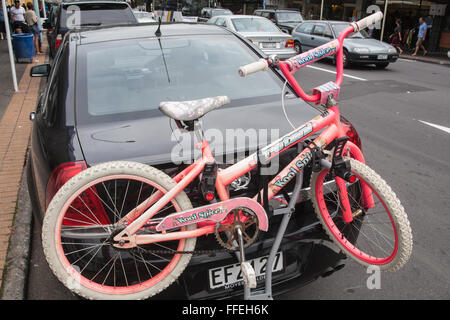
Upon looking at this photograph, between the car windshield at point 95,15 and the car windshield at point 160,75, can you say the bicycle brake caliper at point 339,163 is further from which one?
the car windshield at point 95,15

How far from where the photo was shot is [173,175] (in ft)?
6.97

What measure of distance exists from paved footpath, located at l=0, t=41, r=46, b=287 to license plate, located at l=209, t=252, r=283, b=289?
5.54 ft

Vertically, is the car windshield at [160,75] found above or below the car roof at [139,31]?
below

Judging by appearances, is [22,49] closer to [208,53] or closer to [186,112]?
[208,53]

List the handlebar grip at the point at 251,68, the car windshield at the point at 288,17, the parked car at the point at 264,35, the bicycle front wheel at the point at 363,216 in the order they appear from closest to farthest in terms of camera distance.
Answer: the handlebar grip at the point at 251,68, the bicycle front wheel at the point at 363,216, the parked car at the point at 264,35, the car windshield at the point at 288,17

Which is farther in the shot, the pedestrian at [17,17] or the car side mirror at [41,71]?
the pedestrian at [17,17]

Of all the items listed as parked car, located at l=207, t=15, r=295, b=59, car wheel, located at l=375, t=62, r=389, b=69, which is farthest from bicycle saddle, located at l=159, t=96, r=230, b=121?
car wheel, located at l=375, t=62, r=389, b=69

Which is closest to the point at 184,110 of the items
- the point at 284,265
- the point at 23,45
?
the point at 284,265

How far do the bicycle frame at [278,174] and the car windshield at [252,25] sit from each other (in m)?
10.4

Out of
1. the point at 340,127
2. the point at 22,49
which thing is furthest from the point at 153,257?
the point at 22,49

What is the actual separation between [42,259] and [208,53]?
83.4 inches

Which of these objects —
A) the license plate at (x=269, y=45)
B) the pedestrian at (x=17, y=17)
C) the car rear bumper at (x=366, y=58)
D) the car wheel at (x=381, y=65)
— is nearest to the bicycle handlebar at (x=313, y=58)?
the license plate at (x=269, y=45)

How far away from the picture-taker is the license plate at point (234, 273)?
2137 millimetres
